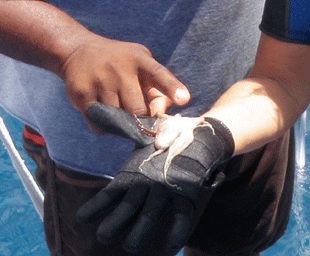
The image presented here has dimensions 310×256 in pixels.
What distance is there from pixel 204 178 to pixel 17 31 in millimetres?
575

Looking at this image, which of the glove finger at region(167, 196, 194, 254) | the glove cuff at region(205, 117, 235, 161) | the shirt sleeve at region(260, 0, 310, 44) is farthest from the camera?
the shirt sleeve at region(260, 0, 310, 44)

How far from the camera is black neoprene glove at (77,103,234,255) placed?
0.89 meters

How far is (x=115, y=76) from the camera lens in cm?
101

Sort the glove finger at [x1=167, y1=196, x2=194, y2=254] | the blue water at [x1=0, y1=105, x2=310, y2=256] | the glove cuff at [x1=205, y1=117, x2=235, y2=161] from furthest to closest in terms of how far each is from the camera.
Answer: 1. the blue water at [x1=0, y1=105, x2=310, y2=256]
2. the glove cuff at [x1=205, y1=117, x2=235, y2=161]
3. the glove finger at [x1=167, y1=196, x2=194, y2=254]

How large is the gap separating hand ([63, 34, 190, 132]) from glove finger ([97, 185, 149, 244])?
207 millimetres

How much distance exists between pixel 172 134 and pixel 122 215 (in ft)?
0.73

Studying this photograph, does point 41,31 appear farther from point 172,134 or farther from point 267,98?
point 267,98

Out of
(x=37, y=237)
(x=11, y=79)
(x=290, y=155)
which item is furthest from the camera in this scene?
(x=37, y=237)

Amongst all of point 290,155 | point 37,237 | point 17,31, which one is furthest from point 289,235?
point 17,31

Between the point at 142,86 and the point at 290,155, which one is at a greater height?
the point at 142,86

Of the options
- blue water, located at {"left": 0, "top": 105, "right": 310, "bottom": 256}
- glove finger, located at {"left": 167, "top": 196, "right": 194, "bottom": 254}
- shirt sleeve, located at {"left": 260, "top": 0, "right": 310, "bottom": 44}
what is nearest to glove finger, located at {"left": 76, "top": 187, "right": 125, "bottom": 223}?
glove finger, located at {"left": 167, "top": 196, "right": 194, "bottom": 254}

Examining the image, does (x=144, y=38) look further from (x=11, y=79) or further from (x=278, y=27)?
(x=11, y=79)

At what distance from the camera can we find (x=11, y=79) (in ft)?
4.69

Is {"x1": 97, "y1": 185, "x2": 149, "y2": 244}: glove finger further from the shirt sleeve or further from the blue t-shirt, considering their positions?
the shirt sleeve
